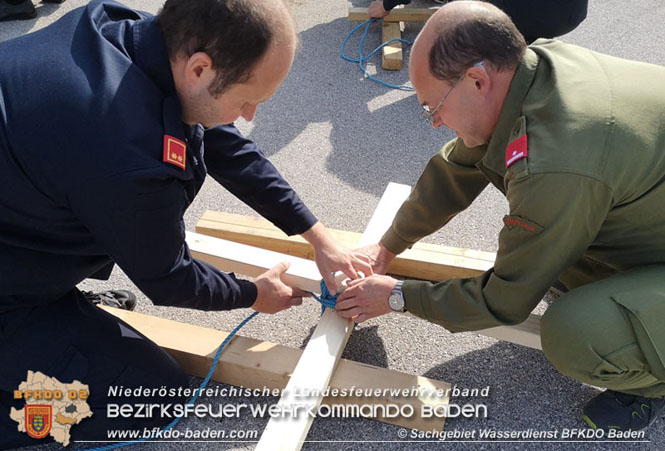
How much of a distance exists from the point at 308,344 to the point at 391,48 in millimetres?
2819

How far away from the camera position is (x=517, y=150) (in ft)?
4.89

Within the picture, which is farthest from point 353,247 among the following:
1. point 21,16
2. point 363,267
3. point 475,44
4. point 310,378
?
point 21,16

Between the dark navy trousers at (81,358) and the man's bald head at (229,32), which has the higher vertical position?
the man's bald head at (229,32)

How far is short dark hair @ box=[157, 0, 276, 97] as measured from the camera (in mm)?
1338

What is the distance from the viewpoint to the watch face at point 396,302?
72.1 inches

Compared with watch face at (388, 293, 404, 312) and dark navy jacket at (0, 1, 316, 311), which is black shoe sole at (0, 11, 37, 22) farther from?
watch face at (388, 293, 404, 312)

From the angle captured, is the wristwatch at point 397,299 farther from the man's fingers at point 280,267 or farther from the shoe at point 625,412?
the shoe at point 625,412

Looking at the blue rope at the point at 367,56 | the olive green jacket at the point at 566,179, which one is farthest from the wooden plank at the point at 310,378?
the blue rope at the point at 367,56

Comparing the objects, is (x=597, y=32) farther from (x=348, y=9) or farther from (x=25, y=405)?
(x=25, y=405)

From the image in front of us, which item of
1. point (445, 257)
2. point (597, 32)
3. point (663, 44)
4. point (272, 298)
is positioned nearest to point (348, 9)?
point (597, 32)

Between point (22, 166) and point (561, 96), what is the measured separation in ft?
4.50

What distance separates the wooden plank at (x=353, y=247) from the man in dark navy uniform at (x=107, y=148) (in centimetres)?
68

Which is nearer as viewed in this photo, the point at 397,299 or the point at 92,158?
the point at 92,158

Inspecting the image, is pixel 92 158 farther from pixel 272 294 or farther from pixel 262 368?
pixel 262 368
